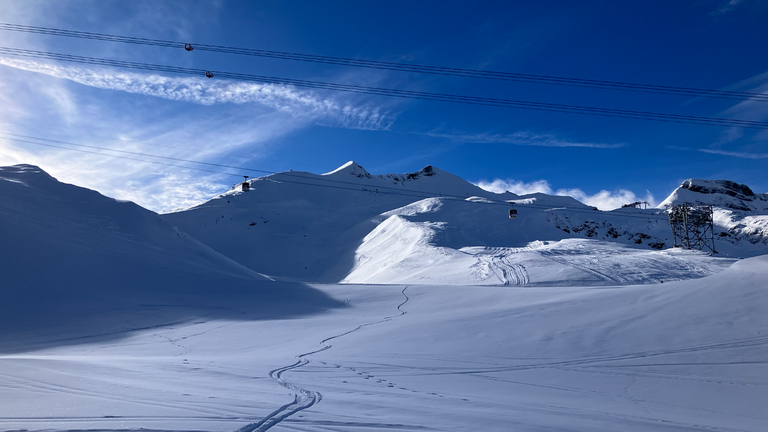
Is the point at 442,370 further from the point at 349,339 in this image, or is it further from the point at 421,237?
the point at 421,237

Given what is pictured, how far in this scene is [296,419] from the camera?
474 centimetres

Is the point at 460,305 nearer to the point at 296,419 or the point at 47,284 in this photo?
the point at 296,419

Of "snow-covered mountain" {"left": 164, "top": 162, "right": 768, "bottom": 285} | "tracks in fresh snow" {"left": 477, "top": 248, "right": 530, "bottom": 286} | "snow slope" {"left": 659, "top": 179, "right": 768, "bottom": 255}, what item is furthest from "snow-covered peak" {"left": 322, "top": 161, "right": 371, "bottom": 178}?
"snow slope" {"left": 659, "top": 179, "right": 768, "bottom": 255}

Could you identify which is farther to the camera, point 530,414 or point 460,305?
point 460,305

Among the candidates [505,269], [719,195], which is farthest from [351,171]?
[719,195]

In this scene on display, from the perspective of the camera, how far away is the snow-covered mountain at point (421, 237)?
94.8 ft

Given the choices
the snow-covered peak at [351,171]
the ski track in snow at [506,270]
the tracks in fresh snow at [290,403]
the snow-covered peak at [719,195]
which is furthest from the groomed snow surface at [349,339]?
the snow-covered peak at [719,195]

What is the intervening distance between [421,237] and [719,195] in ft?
397

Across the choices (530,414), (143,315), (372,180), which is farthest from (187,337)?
(372,180)

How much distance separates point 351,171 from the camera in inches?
3762

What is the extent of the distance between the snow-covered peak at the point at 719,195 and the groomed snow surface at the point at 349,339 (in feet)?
351

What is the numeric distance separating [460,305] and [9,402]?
14967 mm

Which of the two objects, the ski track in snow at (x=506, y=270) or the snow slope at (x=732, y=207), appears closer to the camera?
the ski track in snow at (x=506, y=270)

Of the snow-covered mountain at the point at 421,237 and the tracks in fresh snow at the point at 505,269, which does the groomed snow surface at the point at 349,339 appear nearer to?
the tracks in fresh snow at the point at 505,269
